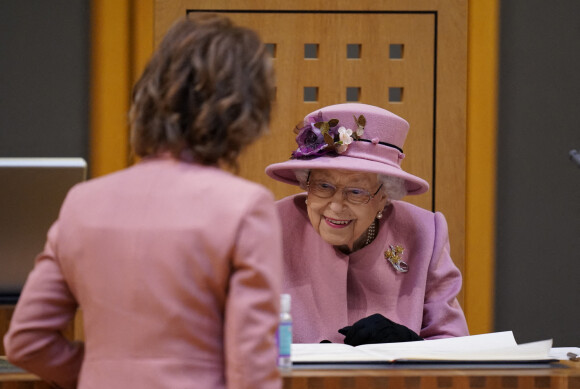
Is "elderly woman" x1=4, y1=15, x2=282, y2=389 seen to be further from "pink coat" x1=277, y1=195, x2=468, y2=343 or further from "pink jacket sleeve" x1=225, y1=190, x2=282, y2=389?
"pink coat" x1=277, y1=195, x2=468, y2=343

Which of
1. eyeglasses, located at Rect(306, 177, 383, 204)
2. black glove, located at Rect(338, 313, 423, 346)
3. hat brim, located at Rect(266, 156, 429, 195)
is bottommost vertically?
black glove, located at Rect(338, 313, 423, 346)

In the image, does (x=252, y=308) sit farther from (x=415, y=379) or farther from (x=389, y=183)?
(x=389, y=183)

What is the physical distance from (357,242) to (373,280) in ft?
0.52

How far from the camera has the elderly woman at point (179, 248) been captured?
131 centimetres

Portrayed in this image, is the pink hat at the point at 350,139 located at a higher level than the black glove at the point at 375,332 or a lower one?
higher

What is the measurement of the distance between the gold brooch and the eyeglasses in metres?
0.20

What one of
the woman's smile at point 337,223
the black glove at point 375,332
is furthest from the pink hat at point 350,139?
the black glove at point 375,332

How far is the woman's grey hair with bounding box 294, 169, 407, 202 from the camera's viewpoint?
2.68m

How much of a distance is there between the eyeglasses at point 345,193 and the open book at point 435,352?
662 millimetres

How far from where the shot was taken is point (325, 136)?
8.38ft

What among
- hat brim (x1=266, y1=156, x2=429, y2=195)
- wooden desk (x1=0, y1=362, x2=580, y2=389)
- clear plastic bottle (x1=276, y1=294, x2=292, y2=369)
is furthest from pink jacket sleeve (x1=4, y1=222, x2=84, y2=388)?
hat brim (x1=266, y1=156, x2=429, y2=195)

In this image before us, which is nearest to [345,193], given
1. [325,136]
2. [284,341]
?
[325,136]

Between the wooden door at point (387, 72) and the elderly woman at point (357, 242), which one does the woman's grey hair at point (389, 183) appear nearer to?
the elderly woman at point (357, 242)

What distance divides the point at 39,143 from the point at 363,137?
1816 mm
